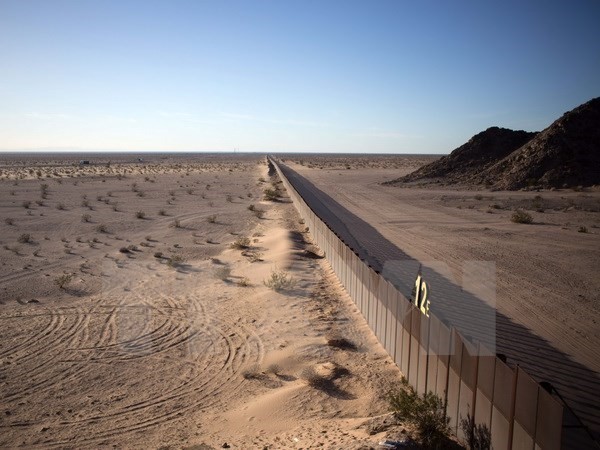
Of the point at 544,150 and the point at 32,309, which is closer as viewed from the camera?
the point at 32,309

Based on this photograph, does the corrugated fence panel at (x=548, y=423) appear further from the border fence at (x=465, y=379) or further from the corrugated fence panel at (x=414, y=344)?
the corrugated fence panel at (x=414, y=344)

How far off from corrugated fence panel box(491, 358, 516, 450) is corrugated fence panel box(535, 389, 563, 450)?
0.41 m

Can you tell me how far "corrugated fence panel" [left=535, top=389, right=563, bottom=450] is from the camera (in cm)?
401

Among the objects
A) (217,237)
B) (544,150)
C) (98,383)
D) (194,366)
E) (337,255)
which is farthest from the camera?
(544,150)

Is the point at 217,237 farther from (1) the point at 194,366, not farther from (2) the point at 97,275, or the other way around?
(1) the point at 194,366

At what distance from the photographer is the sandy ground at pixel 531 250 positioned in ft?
29.5

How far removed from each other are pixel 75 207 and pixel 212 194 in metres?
12.1

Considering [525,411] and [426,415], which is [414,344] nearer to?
[426,415]

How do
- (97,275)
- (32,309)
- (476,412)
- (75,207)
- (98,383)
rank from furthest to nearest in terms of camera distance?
1. (75,207)
2. (97,275)
3. (32,309)
4. (98,383)
5. (476,412)

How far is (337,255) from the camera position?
13.9m

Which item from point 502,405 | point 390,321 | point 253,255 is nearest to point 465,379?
point 502,405

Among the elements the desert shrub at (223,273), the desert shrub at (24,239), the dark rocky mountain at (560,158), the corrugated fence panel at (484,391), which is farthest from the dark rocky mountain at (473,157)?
the corrugated fence panel at (484,391)

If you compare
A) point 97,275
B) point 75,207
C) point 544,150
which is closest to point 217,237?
point 97,275

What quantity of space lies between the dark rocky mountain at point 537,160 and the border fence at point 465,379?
1437 inches
